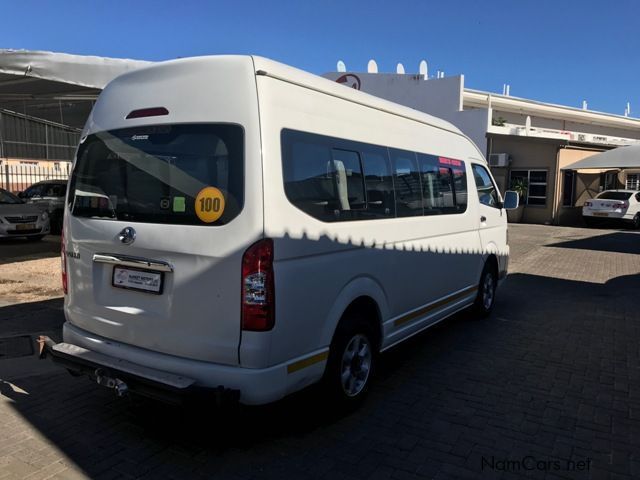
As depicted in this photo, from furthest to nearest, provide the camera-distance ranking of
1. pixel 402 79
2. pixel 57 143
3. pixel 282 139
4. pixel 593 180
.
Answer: pixel 57 143 < pixel 402 79 < pixel 593 180 < pixel 282 139

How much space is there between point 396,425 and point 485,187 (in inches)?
150

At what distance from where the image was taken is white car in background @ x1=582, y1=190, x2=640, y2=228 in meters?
20.9

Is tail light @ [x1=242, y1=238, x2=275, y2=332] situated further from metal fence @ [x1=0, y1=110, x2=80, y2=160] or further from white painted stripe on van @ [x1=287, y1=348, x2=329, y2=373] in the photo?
metal fence @ [x1=0, y1=110, x2=80, y2=160]

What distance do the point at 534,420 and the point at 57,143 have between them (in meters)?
30.1

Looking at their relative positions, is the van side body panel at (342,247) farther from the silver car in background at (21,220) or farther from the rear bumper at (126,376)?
the silver car in background at (21,220)

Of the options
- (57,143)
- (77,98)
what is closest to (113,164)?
(77,98)

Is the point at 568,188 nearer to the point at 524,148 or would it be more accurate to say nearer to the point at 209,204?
the point at 524,148

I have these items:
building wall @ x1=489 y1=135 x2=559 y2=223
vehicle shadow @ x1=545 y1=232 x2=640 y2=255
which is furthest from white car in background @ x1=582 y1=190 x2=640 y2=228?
vehicle shadow @ x1=545 y1=232 x2=640 y2=255

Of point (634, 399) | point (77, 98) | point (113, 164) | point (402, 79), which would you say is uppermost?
point (402, 79)

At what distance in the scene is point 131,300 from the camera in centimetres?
339

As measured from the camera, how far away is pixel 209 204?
10.3ft

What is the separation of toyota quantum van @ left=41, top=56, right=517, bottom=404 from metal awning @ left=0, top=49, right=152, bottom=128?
5320mm

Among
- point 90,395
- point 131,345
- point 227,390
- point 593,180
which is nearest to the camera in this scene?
point 227,390

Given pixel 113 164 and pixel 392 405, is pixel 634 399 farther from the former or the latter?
pixel 113 164
